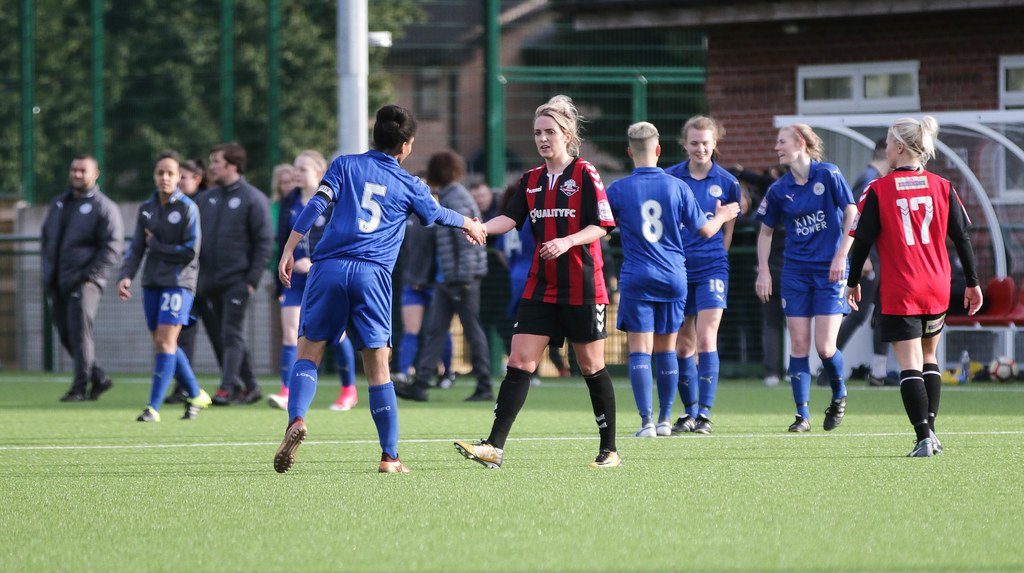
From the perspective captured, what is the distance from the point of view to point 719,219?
28.3ft

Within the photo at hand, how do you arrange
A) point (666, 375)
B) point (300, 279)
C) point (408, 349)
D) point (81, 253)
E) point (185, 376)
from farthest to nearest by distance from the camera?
point (408, 349), point (81, 253), point (300, 279), point (185, 376), point (666, 375)

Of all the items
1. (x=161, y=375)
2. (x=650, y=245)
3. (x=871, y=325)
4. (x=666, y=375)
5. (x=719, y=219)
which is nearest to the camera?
(x=719, y=219)

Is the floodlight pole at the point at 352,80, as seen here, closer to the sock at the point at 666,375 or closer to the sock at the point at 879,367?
the sock at the point at 879,367

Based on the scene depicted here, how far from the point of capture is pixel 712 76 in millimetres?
18703

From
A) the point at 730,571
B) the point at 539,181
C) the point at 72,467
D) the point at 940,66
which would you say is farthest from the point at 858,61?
the point at 730,571

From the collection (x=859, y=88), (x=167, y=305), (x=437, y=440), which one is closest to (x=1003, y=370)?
(x=859, y=88)

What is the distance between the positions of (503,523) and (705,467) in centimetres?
198

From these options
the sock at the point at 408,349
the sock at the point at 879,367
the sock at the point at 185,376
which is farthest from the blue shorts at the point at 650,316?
the sock at the point at 879,367

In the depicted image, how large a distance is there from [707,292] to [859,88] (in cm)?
958

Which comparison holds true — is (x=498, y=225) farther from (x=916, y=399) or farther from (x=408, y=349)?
(x=408, y=349)

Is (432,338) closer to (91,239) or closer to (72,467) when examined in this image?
(91,239)

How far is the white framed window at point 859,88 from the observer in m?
17.9

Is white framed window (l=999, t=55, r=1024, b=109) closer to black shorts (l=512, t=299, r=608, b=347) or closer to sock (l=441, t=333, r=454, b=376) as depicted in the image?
sock (l=441, t=333, r=454, b=376)

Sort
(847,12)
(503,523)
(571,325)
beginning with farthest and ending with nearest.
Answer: (847,12) < (571,325) < (503,523)
